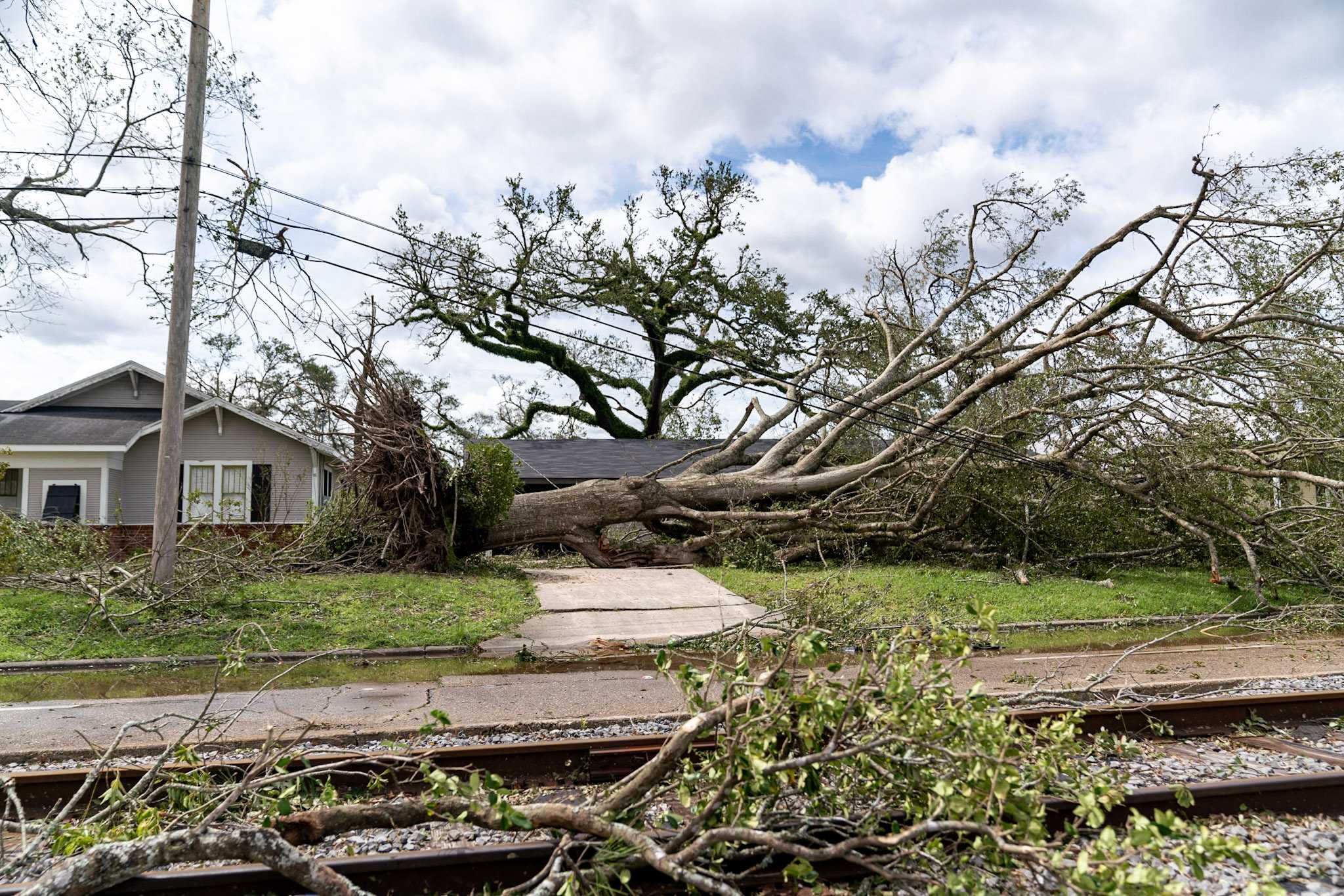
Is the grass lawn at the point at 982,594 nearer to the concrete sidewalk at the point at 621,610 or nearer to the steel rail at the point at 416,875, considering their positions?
the concrete sidewalk at the point at 621,610

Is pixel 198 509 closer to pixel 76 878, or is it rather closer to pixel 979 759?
pixel 76 878

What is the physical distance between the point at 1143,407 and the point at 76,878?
13942 mm

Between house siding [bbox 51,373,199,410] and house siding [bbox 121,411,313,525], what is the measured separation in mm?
1910

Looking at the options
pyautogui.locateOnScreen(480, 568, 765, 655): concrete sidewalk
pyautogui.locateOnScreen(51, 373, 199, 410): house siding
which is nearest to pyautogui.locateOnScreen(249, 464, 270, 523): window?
pyautogui.locateOnScreen(51, 373, 199, 410): house siding

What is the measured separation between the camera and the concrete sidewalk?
9641mm

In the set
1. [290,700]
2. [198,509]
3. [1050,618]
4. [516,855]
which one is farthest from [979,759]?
[198,509]

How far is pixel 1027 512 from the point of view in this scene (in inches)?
571

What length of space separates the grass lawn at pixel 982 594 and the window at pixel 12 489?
53.2 feet

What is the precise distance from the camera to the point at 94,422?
2038 centimetres

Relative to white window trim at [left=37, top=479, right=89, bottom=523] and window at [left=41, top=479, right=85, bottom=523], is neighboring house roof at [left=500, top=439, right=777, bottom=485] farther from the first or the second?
window at [left=41, top=479, right=85, bottom=523]

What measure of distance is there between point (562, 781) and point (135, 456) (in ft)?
63.6

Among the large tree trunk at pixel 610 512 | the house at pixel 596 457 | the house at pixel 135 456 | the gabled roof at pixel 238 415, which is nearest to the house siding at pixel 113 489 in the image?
the house at pixel 135 456

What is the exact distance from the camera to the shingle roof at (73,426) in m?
19.0

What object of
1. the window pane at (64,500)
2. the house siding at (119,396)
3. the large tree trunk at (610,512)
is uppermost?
the house siding at (119,396)
